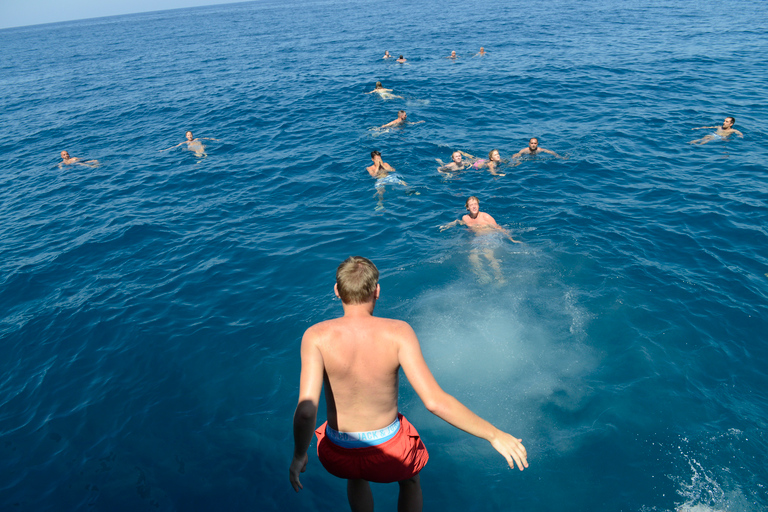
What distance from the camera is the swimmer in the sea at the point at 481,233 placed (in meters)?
10.5

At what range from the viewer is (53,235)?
13.8 meters

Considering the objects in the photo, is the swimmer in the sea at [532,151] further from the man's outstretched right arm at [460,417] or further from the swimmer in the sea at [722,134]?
the man's outstretched right arm at [460,417]

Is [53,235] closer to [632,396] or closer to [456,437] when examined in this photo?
[456,437]

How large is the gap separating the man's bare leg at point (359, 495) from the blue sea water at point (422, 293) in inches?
80.6

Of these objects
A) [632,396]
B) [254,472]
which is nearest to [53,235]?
[254,472]

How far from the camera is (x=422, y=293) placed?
9.79m

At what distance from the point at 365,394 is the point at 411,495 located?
4.41 ft

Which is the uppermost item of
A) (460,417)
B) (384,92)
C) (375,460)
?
(460,417)

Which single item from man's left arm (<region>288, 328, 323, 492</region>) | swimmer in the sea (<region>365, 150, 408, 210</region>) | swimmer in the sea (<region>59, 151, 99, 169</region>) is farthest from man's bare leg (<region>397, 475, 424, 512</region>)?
swimmer in the sea (<region>59, 151, 99, 169</region>)

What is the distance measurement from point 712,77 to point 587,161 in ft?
46.6

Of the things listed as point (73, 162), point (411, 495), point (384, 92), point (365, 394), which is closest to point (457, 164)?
point (384, 92)

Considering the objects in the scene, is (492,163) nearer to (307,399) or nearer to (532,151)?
(532,151)

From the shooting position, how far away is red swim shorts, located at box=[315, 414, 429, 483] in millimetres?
3621

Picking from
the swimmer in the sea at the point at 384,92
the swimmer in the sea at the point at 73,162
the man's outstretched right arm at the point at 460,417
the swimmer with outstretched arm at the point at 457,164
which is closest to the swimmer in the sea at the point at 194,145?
the swimmer in the sea at the point at 73,162
